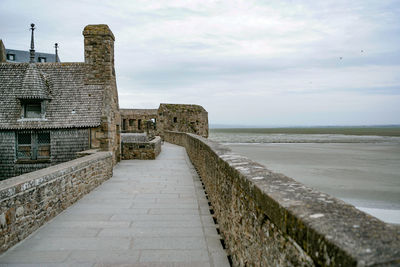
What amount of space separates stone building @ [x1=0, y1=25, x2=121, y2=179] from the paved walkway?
6.37m

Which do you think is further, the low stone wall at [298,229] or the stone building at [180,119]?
the stone building at [180,119]

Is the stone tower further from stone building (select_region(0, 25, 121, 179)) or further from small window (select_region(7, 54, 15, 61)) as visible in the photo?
small window (select_region(7, 54, 15, 61))

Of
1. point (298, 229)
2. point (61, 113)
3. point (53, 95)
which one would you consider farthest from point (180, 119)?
point (298, 229)

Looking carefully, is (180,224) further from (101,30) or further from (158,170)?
(101,30)

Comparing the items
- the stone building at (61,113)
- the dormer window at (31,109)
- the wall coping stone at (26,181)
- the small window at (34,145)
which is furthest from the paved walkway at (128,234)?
the dormer window at (31,109)

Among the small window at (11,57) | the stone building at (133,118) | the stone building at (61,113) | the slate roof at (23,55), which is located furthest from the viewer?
the slate roof at (23,55)

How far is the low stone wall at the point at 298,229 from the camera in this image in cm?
130

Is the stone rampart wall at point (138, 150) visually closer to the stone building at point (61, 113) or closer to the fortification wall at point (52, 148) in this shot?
the stone building at point (61, 113)

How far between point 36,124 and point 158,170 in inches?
257

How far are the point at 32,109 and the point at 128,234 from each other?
491 inches

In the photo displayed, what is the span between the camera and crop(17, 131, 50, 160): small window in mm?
14289

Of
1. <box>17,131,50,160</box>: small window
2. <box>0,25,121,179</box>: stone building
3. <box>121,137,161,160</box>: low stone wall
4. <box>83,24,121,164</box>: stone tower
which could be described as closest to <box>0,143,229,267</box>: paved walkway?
<box>83,24,121,164</box>: stone tower

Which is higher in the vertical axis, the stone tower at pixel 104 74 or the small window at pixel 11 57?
the small window at pixel 11 57

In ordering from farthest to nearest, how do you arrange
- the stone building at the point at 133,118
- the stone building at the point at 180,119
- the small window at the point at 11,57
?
the small window at the point at 11,57 < the stone building at the point at 133,118 < the stone building at the point at 180,119
